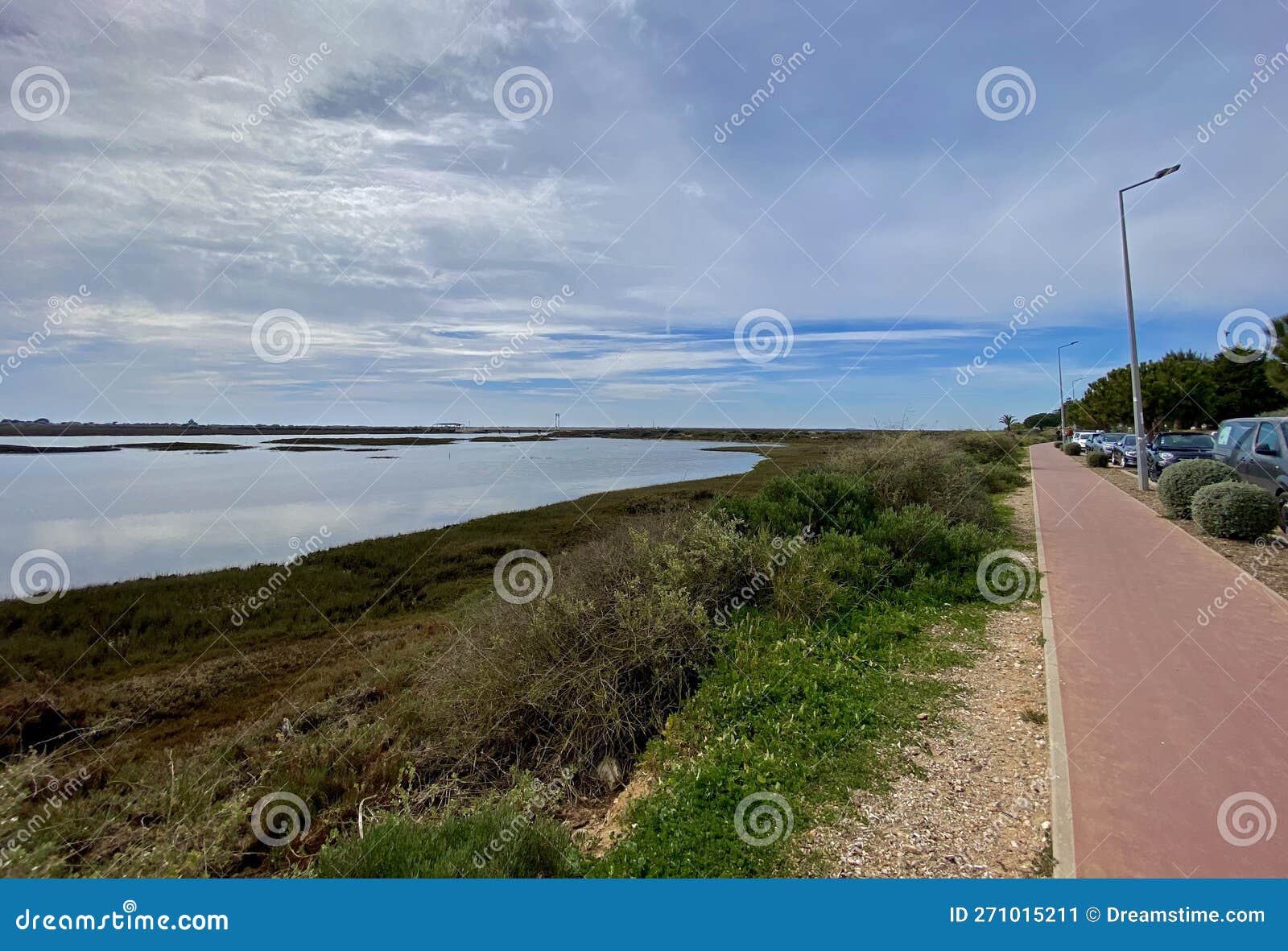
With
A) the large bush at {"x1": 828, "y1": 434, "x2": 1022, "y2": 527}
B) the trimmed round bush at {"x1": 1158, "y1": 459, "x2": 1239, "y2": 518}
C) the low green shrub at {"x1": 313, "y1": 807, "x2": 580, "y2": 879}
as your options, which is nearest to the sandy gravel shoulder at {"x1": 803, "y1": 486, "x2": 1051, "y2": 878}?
the low green shrub at {"x1": 313, "y1": 807, "x2": 580, "y2": 879}

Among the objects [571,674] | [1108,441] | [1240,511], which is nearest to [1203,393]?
[1108,441]

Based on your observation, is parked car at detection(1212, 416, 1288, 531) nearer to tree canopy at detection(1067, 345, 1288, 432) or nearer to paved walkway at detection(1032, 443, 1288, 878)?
paved walkway at detection(1032, 443, 1288, 878)

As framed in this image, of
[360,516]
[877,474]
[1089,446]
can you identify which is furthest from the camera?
[1089,446]

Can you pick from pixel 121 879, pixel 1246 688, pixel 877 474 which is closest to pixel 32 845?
pixel 121 879

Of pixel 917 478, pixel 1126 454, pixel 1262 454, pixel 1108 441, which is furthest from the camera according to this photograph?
pixel 1108 441

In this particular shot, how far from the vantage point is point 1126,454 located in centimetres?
2495

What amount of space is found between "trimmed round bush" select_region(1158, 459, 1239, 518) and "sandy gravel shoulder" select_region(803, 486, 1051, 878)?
10.3 meters

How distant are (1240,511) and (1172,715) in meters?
8.32

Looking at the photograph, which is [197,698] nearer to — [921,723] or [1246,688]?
[921,723]

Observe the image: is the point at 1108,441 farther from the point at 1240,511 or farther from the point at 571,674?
the point at 571,674

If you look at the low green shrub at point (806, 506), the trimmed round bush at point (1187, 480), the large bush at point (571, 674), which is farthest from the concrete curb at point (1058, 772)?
the trimmed round bush at point (1187, 480)

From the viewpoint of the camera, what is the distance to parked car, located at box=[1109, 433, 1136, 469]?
955 inches

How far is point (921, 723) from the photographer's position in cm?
442

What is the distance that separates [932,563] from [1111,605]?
7.02 ft
